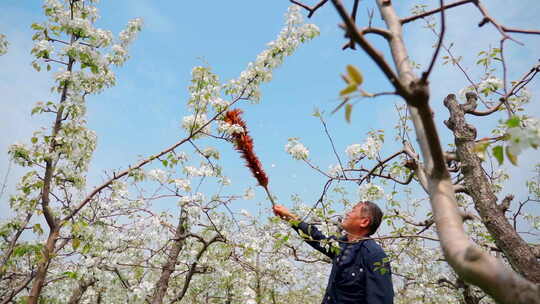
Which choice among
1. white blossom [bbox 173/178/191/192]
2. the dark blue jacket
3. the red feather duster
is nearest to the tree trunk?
white blossom [bbox 173/178/191/192]

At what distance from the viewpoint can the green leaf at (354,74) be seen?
84cm

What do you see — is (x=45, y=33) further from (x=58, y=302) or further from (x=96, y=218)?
(x=58, y=302)

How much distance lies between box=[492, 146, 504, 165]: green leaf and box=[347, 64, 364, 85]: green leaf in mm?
571

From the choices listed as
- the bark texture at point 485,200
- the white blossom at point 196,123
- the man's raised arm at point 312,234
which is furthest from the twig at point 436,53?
the white blossom at point 196,123

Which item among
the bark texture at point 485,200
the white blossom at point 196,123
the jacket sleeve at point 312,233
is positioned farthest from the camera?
the white blossom at point 196,123

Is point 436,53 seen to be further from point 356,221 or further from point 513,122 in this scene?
point 356,221

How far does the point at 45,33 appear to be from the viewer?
216 inches

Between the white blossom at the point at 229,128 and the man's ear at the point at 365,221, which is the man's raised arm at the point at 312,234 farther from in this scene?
the white blossom at the point at 229,128

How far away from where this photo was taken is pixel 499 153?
3.63 ft

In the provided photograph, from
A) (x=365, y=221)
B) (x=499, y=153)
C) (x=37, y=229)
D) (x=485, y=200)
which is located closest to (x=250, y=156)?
(x=365, y=221)

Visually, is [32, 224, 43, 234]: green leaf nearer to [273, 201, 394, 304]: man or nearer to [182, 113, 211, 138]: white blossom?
[182, 113, 211, 138]: white blossom

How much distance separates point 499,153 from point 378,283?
8.99ft

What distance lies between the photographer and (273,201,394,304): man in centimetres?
347

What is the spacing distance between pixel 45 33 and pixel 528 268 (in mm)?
A: 7164
